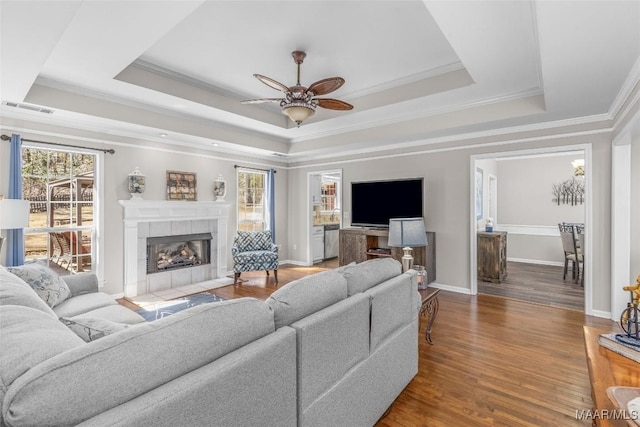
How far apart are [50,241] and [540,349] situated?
5886 mm

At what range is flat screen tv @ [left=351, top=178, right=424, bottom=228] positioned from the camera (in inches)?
208

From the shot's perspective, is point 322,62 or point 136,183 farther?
point 136,183

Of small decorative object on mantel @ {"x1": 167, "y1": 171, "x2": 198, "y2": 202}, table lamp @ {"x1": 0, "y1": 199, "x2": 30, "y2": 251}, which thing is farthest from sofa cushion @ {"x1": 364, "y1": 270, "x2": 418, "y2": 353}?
small decorative object on mantel @ {"x1": 167, "y1": 171, "x2": 198, "y2": 202}

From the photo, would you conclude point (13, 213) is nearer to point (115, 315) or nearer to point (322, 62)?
point (115, 315)

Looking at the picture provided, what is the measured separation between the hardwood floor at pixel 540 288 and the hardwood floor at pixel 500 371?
0.45m

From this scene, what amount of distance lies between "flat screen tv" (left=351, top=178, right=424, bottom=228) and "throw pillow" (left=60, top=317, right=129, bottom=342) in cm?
466

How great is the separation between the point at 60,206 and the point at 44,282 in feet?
7.22

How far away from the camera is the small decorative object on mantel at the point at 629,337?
6.24 ft

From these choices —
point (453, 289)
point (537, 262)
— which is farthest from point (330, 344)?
point (537, 262)

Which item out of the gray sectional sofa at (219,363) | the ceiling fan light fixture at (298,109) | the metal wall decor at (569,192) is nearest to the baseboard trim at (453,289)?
the gray sectional sofa at (219,363)

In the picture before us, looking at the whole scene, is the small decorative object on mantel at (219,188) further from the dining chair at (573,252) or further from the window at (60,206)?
the dining chair at (573,252)

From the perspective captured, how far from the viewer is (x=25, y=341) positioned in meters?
0.94

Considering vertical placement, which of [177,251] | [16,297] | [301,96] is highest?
[301,96]

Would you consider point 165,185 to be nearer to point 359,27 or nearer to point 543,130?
point 359,27
